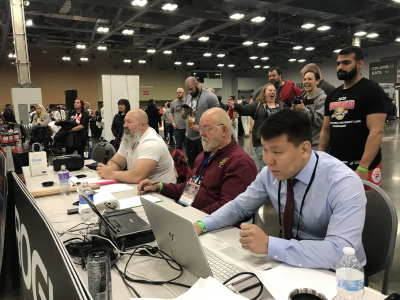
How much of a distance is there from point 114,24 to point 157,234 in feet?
32.2

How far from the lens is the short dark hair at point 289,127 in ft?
4.34

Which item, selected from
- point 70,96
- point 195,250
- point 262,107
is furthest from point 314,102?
point 70,96

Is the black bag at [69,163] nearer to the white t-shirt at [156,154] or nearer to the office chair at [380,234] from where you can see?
the white t-shirt at [156,154]

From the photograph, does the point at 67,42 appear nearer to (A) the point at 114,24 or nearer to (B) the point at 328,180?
(A) the point at 114,24

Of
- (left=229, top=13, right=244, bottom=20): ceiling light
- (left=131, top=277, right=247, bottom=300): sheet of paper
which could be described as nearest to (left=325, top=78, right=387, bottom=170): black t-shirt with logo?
(left=131, top=277, right=247, bottom=300): sheet of paper

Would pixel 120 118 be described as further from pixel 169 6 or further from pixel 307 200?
pixel 307 200

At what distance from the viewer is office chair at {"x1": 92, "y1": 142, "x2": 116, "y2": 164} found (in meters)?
3.78

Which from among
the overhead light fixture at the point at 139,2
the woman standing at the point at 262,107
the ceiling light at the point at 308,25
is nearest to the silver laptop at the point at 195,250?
the woman standing at the point at 262,107

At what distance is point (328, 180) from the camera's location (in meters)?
1.33

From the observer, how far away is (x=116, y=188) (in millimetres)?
2521

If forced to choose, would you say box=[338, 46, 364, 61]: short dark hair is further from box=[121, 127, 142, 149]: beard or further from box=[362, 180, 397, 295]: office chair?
box=[121, 127, 142, 149]: beard

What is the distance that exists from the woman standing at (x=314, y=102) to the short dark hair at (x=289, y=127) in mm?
1740

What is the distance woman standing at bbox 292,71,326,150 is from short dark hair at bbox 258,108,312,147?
1740 millimetres

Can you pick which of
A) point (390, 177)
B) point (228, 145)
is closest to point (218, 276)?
point (228, 145)
